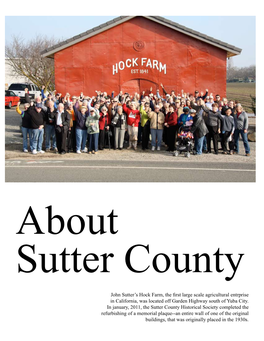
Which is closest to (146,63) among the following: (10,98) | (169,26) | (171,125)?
(169,26)

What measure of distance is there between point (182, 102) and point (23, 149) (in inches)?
250

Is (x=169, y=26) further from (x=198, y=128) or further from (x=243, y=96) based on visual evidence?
(x=243, y=96)

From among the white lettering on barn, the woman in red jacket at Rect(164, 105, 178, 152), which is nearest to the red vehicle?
the white lettering on barn

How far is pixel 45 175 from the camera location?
12.7 metres

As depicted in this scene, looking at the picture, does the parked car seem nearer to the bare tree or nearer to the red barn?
the bare tree

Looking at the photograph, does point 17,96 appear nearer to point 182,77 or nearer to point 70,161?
point 182,77

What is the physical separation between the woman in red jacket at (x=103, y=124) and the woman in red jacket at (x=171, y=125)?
2228 millimetres

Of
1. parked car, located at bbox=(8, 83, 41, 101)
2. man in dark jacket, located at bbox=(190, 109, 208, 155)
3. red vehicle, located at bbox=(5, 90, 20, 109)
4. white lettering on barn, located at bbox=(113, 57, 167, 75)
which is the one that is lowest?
man in dark jacket, located at bbox=(190, 109, 208, 155)

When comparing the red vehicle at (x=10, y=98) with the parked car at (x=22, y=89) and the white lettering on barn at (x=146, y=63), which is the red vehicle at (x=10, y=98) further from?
the white lettering on barn at (x=146, y=63)

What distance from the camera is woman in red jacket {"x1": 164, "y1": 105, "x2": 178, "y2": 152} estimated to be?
56.7 ft

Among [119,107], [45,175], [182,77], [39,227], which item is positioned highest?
[182,77]

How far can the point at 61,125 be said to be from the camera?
16.5 meters

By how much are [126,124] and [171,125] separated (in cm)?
173

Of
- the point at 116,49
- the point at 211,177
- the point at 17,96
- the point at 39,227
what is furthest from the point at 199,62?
the point at 17,96
